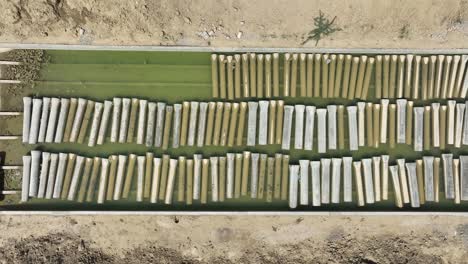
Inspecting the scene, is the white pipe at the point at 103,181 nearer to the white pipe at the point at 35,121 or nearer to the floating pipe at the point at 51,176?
the floating pipe at the point at 51,176

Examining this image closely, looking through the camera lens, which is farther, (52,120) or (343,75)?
(343,75)

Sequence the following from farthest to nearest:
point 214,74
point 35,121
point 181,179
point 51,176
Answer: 1. point 181,179
2. point 214,74
3. point 51,176
4. point 35,121

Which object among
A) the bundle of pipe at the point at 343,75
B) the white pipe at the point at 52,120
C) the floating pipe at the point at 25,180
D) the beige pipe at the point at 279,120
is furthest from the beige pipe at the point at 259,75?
the floating pipe at the point at 25,180

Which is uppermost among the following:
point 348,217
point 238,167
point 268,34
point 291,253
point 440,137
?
point 268,34

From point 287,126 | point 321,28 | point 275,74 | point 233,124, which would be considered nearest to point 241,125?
point 233,124

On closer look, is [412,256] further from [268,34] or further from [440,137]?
[268,34]

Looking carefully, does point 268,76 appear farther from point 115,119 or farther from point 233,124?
point 115,119

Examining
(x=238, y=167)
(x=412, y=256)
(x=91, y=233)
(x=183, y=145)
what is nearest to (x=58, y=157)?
(x=91, y=233)
